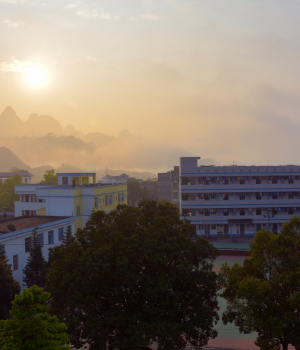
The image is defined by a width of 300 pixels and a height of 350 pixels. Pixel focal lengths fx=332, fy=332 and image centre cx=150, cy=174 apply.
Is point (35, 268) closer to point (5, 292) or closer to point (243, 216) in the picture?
point (5, 292)

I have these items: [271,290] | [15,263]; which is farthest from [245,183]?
[271,290]

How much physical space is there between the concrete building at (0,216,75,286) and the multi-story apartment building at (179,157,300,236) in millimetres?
21164

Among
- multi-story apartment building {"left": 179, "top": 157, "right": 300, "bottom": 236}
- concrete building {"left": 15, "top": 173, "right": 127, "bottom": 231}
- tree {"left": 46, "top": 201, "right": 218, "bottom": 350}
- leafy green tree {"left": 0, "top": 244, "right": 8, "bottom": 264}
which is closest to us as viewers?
tree {"left": 46, "top": 201, "right": 218, "bottom": 350}

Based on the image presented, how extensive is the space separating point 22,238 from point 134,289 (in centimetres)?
1241

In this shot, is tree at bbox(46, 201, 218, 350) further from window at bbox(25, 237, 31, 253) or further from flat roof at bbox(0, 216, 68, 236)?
flat roof at bbox(0, 216, 68, 236)

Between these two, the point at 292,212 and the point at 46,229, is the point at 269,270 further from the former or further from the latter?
the point at 292,212

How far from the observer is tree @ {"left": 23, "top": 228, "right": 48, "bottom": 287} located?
2161 cm

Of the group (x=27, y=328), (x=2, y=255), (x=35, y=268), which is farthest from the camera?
(x=35, y=268)

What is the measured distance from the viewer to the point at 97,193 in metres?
35.6

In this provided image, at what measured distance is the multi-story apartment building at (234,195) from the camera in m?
46.2

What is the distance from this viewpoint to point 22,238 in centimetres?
2314

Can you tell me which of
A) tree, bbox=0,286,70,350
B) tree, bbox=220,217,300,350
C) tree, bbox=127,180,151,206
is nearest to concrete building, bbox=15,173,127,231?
tree, bbox=220,217,300,350

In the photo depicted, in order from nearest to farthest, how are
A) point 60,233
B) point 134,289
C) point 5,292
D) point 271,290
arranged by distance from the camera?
point 271,290, point 134,289, point 5,292, point 60,233

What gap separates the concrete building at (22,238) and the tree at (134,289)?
864 centimetres
